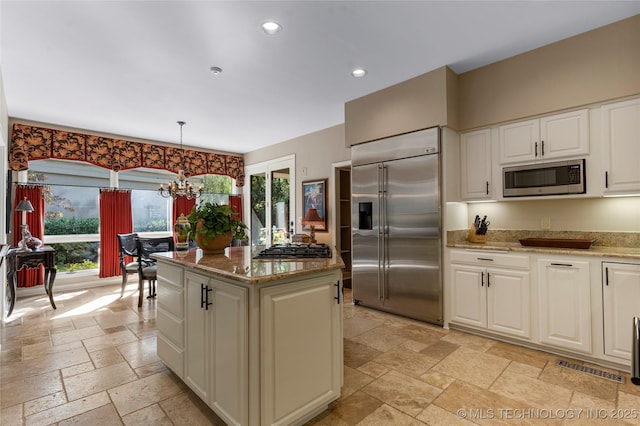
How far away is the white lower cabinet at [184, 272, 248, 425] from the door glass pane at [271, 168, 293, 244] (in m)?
4.34

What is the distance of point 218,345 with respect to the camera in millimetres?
1862

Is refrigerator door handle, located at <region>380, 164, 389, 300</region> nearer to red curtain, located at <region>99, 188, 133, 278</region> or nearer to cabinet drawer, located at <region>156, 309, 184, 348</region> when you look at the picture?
cabinet drawer, located at <region>156, 309, 184, 348</region>

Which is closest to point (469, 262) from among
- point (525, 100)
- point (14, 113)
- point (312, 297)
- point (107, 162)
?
point (525, 100)

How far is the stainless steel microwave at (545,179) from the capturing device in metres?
2.89

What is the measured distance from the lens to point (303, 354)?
6.01 feet

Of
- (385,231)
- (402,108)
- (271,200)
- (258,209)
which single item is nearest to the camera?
(402,108)

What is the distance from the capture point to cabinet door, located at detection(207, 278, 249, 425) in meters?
1.69

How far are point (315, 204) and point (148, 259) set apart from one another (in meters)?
2.79

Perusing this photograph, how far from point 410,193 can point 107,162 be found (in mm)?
5153

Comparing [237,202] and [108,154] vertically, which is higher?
[108,154]

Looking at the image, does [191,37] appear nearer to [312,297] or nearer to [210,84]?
[210,84]

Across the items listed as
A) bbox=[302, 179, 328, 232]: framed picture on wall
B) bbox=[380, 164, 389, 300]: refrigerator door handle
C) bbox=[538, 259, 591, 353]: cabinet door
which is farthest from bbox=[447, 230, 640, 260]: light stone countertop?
bbox=[302, 179, 328, 232]: framed picture on wall

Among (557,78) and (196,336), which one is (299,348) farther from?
(557,78)

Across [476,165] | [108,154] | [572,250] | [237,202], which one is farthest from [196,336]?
[237,202]
